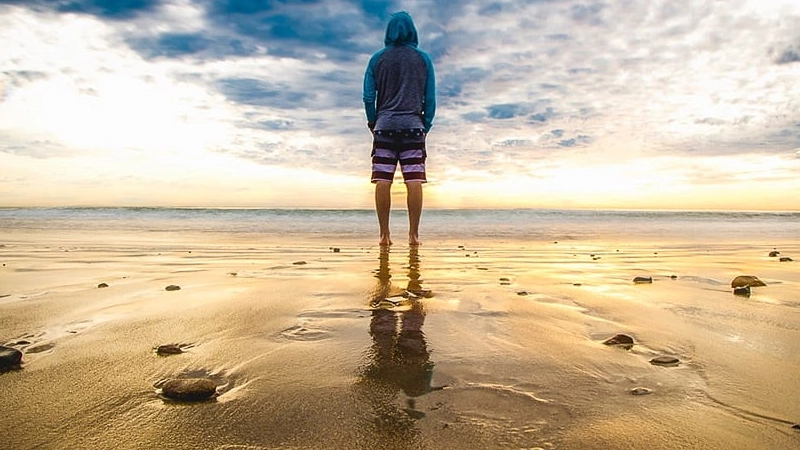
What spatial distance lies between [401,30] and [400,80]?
0.57m

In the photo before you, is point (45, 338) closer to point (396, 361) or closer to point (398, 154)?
point (396, 361)

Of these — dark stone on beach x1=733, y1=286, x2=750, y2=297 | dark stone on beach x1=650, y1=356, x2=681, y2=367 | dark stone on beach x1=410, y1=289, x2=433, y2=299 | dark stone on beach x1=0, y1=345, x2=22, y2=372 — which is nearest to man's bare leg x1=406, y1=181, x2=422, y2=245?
dark stone on beach x1=410, y1=289, x2=433, y2=299

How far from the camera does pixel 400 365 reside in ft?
3.97

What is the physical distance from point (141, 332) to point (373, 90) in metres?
4.08

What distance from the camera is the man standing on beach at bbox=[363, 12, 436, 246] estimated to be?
503 cm

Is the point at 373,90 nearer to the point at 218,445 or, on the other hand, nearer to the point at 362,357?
the point at 362,357

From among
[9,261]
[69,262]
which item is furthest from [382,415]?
[9,261]

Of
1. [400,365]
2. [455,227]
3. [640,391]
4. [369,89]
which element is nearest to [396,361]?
[400,365]

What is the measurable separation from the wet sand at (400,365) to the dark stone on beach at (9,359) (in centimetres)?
4

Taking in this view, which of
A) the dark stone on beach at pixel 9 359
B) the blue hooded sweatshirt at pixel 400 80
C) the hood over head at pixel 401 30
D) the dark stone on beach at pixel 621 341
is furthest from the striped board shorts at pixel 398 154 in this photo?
the dark stone on beach at pixel 9 359

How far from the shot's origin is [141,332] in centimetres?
156

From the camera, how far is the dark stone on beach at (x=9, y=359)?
1.18m

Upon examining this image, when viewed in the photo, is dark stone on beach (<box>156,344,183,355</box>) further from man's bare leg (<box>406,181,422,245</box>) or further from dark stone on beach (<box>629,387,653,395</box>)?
man's bare leg (<box>406,181,422,245</box>)

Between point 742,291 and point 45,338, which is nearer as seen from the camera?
point 45,338
